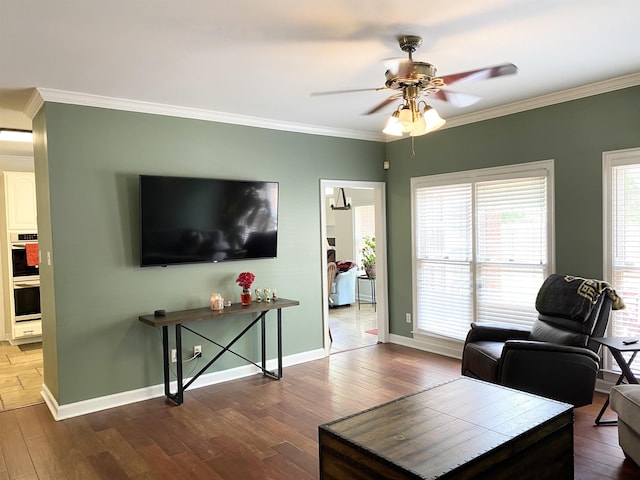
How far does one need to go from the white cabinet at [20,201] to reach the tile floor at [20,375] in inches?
63.2

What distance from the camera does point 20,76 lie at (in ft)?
11.0

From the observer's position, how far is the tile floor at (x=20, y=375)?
13.9ft

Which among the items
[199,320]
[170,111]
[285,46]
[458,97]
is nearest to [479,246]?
[458,97]

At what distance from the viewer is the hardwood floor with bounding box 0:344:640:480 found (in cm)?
293

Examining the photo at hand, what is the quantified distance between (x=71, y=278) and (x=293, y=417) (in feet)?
6.89

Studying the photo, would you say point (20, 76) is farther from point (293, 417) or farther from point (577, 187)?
point (577, 187)

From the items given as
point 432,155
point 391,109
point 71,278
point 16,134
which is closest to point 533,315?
point 432,155

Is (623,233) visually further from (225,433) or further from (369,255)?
(369,255)

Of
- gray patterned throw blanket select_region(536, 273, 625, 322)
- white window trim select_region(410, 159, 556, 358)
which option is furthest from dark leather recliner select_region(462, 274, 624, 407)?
white window trim select_region(410, 159, 556, 358)

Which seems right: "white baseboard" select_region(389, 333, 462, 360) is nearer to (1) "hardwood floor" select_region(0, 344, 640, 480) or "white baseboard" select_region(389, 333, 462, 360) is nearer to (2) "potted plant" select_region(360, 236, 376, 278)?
(1) "hardwood floor" select_region(0, 344, 640, 480)

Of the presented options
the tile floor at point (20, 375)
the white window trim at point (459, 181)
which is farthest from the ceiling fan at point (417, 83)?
the tile floor at point (20, 375)

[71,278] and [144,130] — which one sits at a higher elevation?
[144,130]

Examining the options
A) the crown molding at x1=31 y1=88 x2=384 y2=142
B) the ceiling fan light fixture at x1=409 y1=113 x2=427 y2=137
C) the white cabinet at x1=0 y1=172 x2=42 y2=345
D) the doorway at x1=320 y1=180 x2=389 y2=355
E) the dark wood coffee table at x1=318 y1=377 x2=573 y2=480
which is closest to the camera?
the dark wood coffee table at x1=318 y1=377 x2=573 y2=480

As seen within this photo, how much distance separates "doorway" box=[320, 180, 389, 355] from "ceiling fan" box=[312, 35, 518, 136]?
2585 millimetres
